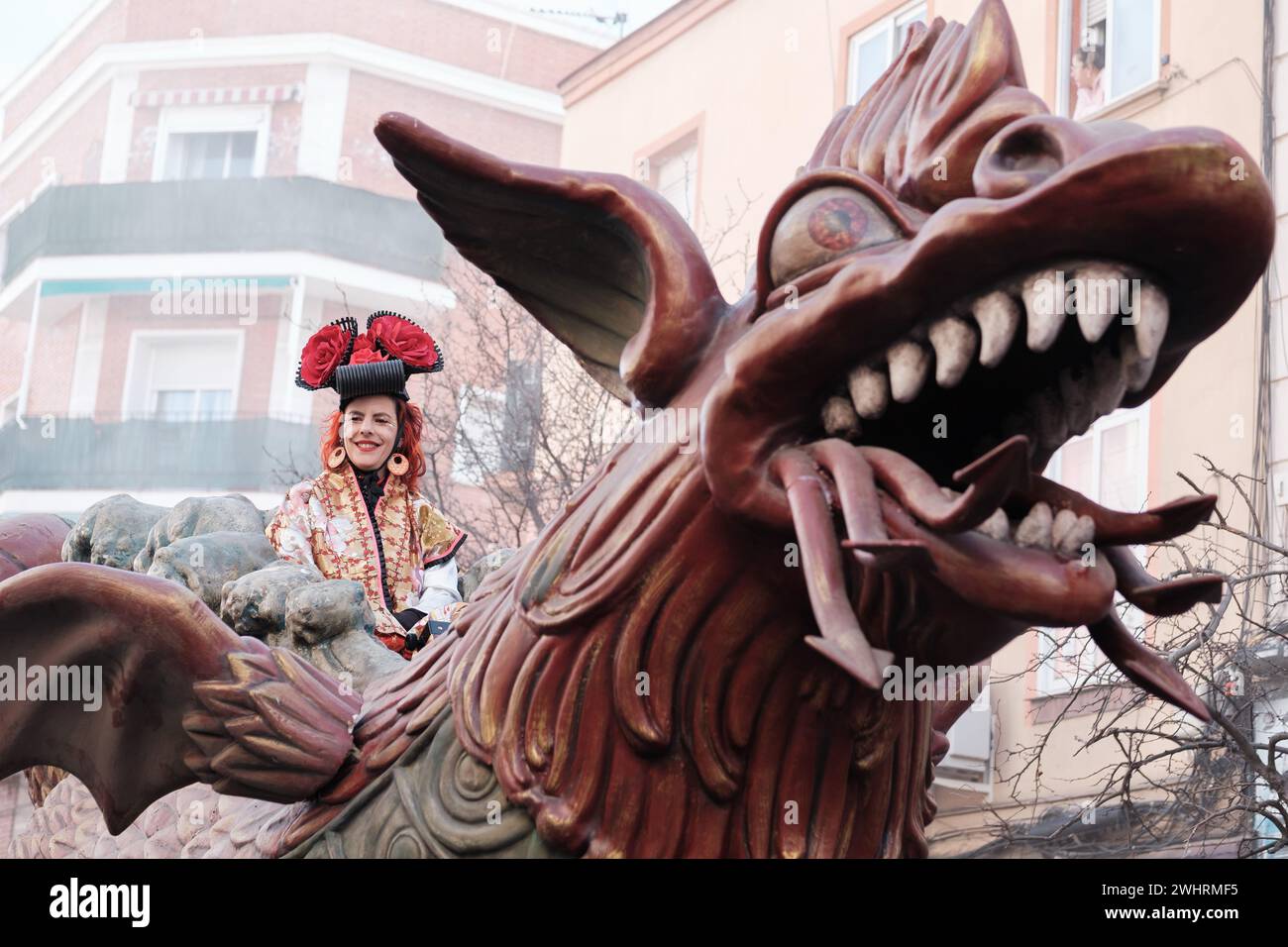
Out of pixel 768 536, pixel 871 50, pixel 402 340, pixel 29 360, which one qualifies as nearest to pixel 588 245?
pixel 768 536

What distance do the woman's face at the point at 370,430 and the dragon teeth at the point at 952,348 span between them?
2048 mm

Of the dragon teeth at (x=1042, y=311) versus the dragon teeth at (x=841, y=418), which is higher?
the dragon teeth at (x=1042, y=311)

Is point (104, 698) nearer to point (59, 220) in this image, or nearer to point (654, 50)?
point (654, 50)

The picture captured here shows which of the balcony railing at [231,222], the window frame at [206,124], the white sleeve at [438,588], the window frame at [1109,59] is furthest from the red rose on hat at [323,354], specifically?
the window frame at [206,124]

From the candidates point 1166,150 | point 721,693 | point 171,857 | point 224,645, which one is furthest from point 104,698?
point 1166,150

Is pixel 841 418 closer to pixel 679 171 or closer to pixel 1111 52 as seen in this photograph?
pixel 1111 52

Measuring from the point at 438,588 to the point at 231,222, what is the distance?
18.4m

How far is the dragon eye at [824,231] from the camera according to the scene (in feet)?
5.83

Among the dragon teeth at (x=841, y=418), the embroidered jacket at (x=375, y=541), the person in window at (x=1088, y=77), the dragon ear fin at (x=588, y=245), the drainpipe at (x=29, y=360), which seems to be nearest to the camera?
the dragon teeth at (x=841, y=418)

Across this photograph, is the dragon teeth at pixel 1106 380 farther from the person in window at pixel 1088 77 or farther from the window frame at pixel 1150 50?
the person in window at pixel 1088 77

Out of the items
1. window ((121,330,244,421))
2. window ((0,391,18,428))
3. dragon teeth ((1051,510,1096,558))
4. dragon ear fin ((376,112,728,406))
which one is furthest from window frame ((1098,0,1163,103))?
window ((0,391,18,428))

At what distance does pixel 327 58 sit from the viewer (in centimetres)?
2189

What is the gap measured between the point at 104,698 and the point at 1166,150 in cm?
143

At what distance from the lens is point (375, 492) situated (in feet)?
11.8
